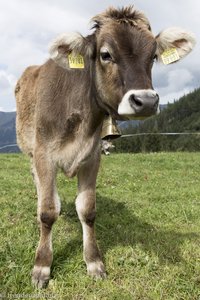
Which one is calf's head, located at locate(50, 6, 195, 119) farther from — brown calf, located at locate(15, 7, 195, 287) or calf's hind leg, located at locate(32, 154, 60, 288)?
calf's hind leg, located at locate(32, 154, 60, 288)

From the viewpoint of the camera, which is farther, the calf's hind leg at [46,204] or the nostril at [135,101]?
the calf's hind leg at [46,204]

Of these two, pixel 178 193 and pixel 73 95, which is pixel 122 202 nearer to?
pixel 178 193

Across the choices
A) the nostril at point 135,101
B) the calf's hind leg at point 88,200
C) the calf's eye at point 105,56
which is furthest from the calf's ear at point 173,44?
the calf's hind leg at point 88,200

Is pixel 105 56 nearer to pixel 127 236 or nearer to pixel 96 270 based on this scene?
pixel 96 270

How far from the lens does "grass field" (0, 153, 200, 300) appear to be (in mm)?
5453

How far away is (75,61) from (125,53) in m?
1.10

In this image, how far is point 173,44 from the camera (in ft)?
20.5

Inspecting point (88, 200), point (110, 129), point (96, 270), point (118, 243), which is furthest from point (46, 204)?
point (110, 129)

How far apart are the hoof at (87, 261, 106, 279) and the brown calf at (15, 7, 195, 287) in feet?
0.05

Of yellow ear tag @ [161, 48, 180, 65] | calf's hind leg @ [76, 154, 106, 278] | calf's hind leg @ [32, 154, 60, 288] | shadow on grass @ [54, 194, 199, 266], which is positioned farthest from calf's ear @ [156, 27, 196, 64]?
shadow on grass @ [54, 194, 199, 266]

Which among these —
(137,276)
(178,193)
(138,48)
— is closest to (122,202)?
(178,193)

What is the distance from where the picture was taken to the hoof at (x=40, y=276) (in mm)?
5555

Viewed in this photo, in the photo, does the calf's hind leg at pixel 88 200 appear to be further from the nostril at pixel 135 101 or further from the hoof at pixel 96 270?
the nostril at pixel 135 101

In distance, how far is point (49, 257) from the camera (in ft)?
19.4
